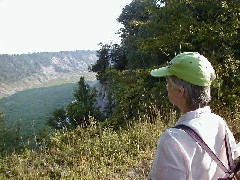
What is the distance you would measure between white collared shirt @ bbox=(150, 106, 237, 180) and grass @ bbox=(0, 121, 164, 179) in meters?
3.74

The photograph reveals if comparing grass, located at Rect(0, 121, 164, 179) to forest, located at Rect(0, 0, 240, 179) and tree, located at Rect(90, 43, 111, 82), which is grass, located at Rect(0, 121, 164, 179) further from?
tree, located at Rect(90, 43, 111, 82)

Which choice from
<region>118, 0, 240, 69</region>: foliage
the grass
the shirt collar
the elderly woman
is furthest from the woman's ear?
<region>118, 0, 240, 69</region>: foliage

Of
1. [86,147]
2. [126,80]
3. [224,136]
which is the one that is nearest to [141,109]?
[126,80]

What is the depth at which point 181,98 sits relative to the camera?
1827mm

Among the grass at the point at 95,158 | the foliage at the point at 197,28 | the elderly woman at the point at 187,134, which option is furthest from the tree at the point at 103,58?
the elderly woman at the point at 187,134

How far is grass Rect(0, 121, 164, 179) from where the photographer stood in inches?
229

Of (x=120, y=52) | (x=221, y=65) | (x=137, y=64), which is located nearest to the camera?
(x=221, y=65)

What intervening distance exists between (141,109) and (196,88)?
8.18 meters

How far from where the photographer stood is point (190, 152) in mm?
1651

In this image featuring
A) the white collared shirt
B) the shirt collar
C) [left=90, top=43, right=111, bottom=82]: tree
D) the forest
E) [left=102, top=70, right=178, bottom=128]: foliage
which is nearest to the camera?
the white collared shirt

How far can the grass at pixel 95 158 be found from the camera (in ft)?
19.1

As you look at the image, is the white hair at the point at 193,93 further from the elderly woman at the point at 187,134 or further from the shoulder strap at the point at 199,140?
the shoulder strap at the point at 199,140

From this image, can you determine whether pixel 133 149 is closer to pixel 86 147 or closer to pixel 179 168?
pixel 86 147

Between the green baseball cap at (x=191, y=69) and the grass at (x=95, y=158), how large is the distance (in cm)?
383
